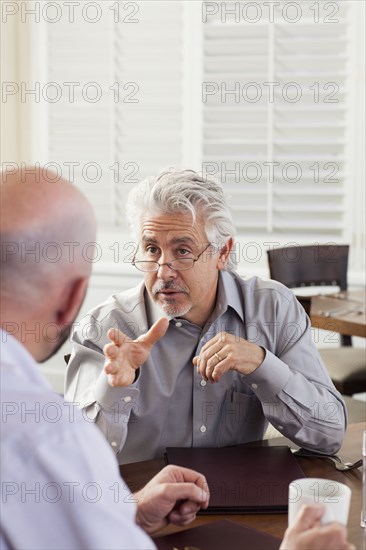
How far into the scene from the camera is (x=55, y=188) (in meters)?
1.04

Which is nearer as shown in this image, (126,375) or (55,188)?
(55,188)

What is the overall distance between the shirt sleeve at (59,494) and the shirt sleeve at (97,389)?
88 cm

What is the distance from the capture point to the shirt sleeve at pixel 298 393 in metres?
1.88

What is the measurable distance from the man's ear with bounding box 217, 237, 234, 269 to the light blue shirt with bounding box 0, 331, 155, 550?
1219 mm

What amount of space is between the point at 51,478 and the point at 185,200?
119 cm

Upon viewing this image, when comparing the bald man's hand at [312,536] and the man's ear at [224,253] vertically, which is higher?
the man's ear at [224,253]

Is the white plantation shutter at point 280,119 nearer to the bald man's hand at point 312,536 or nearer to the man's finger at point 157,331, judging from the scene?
the man's finger at point 157,331

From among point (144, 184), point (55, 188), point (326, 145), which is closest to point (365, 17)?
point (326, 145)

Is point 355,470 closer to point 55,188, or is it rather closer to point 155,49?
point 55,188

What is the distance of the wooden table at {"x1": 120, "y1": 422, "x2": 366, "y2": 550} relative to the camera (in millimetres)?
1443

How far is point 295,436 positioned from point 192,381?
0.86ft

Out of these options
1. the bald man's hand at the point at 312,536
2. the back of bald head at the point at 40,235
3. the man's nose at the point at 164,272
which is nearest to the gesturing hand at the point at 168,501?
the bald man's hand at the point at 312,536

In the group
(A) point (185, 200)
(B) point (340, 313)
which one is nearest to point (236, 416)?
(A) point (185, 200)

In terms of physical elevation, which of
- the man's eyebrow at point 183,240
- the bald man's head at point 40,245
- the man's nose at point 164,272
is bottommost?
the man's nose at point 164,272
